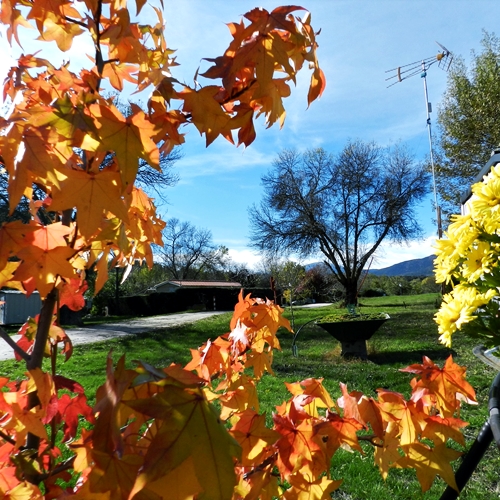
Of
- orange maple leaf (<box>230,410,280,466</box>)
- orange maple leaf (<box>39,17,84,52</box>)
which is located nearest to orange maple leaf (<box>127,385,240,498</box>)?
orange maple leaf (<box>230,410,280,466</box>)

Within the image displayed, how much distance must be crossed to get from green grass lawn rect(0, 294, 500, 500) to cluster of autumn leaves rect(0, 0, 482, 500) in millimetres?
123

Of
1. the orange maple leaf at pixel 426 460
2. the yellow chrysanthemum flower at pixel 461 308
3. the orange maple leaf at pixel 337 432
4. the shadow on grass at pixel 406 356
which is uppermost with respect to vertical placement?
the yellow chrysanthemum flower at pixel 461 308

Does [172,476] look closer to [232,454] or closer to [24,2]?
[232,454]

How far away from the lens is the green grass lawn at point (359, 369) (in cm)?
241

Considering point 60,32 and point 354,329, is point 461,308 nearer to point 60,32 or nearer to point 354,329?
point 60,32

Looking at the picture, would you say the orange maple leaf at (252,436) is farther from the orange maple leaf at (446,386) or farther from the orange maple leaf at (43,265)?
the orange maple leaf at (43,265)

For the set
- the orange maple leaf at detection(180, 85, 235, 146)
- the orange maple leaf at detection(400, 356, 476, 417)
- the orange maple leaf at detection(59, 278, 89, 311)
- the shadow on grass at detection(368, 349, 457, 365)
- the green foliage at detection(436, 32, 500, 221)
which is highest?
the green foliage at detection(436, 32, 500, 221)

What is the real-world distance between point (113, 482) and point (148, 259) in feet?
2.40

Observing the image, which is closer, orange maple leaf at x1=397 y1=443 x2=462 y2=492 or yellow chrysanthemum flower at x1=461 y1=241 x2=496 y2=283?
orange maple leaf at x1=397 y1=443 x2=462 y2=492

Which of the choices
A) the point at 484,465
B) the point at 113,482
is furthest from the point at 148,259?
the point at 484,465

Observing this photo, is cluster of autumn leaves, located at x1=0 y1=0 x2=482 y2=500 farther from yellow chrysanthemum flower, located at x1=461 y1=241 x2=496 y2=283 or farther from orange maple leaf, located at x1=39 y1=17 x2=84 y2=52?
yellow chrysanthemum flower, located at x1=461 y1=241 x2=496 y2=283

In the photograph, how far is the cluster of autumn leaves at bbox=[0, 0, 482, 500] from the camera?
1.54ft

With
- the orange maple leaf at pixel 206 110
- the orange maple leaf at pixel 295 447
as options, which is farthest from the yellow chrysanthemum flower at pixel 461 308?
the orange maple leaf at pixel 206 110

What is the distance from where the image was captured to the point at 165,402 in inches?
18.2
